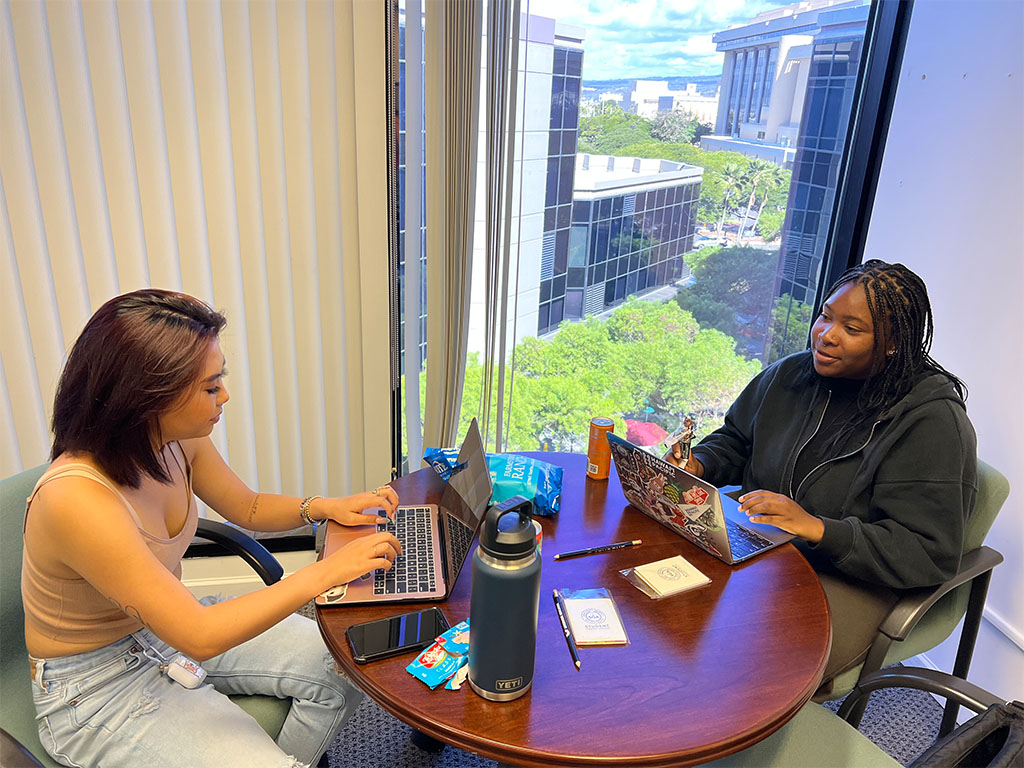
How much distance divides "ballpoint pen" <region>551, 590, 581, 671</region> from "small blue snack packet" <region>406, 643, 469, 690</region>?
19 centimetres

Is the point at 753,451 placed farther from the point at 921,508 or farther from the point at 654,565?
the point at 654,565

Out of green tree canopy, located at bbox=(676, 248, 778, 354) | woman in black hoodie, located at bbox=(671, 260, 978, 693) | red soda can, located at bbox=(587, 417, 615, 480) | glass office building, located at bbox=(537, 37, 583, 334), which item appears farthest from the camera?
green tree canopy, located at bbox=(676, 248, 778, 354)

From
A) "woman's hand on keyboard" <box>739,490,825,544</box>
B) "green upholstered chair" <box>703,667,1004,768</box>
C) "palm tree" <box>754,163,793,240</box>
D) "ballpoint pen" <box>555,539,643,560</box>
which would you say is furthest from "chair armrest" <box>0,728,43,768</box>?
"palm tree" <box>754,163,793,240</box>

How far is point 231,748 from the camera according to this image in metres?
1.24

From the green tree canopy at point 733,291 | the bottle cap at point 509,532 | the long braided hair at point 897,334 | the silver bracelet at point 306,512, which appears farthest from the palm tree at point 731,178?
the bottle cap at point 509,532

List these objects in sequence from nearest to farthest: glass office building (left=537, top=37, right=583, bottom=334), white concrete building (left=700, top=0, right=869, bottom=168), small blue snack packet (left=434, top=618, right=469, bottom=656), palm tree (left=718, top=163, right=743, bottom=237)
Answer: small blue snack packet (left=434, top=618, right=469, bottom=656), glass office building (left=537, top=37, right=583, bottom=334), white concrete building (left=700, top=0, right=869, bottom=168), palm tree (left=718, top=163, right=743, bottom=237)

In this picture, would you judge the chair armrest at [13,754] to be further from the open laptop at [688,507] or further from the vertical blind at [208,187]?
the vertical blind at [208,187]

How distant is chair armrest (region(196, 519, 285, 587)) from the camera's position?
1578 millimetres

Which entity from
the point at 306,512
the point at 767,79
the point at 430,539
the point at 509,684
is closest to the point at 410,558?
the point at 430,539

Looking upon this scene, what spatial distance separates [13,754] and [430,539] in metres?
0.78

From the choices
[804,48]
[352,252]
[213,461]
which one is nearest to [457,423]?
[352,252]

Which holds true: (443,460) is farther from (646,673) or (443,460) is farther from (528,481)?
(646,673)

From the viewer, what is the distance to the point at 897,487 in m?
1.63

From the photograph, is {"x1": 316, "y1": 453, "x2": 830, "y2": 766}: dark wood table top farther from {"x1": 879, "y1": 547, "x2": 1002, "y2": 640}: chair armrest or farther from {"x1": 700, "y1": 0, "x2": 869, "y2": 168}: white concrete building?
{"x1": 700, "y1": 0, "x2": 869, "y2": 168}: white concrete building
